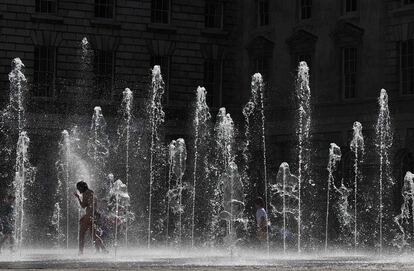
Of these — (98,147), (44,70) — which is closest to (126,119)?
(44,70)

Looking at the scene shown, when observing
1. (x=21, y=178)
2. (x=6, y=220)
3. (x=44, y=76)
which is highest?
(x=44, y=76)

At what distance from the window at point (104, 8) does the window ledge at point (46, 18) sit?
198cm

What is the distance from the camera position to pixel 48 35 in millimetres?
46969

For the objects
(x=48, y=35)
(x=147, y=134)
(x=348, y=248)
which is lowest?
(x=348, y=248)

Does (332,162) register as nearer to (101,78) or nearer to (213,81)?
(213,81)

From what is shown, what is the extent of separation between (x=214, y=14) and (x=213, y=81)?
2963mm

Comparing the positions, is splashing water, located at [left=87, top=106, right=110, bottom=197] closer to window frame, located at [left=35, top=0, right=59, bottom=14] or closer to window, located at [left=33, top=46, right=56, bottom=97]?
window, located at [left=33, top=46, right=56, bottom=97]

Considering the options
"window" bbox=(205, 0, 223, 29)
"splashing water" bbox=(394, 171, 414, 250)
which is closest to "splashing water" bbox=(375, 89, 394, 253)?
"splashing water" bbox=(394, 171, 414, 250)

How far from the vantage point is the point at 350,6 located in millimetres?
46094

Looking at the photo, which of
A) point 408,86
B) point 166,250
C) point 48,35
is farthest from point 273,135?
point 166,250

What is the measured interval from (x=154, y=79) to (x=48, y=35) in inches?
184

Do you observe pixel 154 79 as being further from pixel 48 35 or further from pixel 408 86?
pixel 408 86

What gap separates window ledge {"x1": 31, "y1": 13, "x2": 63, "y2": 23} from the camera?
4681 centimetres

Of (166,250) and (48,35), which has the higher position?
(48,35)
